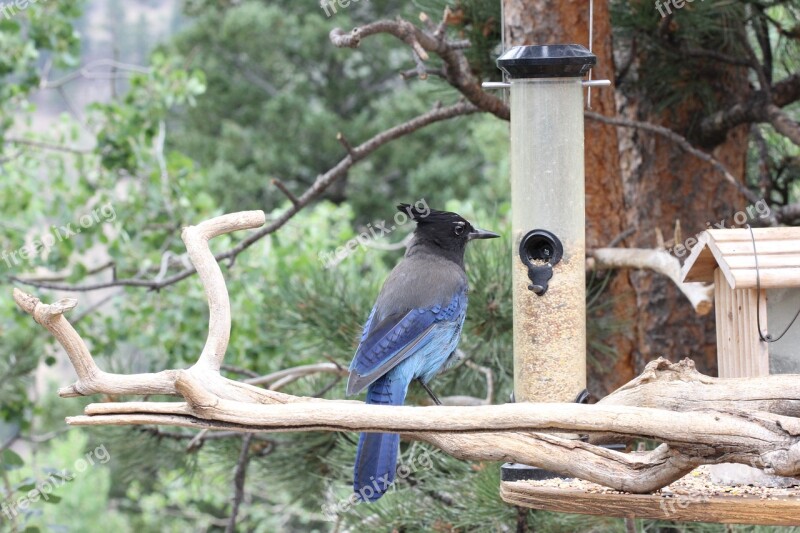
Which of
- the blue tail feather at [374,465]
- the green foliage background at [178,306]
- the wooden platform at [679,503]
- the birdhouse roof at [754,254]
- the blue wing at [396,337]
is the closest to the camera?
the wooden platform at [679,503]

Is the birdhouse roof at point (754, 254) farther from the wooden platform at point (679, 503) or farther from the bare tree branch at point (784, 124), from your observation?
the bare tree branch at point (784, 124)

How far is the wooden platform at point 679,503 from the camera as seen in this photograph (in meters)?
2.04

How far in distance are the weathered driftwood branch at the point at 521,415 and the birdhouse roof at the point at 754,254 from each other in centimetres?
32

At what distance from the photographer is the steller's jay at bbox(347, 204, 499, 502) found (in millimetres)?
2623

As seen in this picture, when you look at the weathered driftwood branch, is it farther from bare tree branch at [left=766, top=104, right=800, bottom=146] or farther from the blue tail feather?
bare tree branch at [left=766, top=104, right=800, bottom=146]

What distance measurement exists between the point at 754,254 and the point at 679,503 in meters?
0.71

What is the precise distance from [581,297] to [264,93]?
13.9 metres

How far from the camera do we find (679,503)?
2.06 meters

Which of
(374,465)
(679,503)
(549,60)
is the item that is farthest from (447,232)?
(679,503)

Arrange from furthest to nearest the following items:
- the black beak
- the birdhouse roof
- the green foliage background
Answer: the green foliage background → the black beak → the birdhouse roof

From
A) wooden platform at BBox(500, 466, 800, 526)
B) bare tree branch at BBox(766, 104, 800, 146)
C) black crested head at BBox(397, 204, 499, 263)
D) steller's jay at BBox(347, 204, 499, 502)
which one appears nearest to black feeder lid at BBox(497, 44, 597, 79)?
steller's jay at BBox(347, 204, 499, 502)

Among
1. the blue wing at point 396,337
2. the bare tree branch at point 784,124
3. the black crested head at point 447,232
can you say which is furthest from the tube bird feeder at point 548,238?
the bare tree branch at point 784,124

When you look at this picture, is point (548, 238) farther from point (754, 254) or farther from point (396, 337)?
point (754, 254)

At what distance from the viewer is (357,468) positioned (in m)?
2.61
